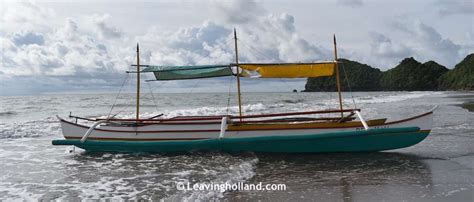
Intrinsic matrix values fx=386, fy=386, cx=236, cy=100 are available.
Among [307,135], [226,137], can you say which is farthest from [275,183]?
[226,137]

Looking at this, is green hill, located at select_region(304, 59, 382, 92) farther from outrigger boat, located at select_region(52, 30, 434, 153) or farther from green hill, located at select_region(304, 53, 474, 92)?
outrigger boat, located at select_region(52, 30, 434, 153)

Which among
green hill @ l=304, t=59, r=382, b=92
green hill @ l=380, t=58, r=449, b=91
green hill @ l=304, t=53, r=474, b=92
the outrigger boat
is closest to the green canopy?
the outrigger boat

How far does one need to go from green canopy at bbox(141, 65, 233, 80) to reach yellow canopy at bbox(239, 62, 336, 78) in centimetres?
90

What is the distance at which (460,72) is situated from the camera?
10094cm

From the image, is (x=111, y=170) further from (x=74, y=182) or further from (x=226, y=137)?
(x=226, y=137)

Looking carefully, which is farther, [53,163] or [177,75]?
[177,75]

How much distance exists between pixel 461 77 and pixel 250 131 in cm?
10413

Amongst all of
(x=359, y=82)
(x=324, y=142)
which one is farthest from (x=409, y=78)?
(x=324, y=142)

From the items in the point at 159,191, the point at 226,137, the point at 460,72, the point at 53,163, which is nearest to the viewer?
the point at 159,191

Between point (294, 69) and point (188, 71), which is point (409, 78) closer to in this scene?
point (294, 69)

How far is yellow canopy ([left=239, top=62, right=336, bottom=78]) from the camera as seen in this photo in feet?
36.2

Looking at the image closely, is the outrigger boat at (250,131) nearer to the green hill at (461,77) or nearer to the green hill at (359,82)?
the green hill at (461,77)

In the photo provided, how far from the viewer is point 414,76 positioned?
403ft

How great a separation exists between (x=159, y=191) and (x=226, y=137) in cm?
398
